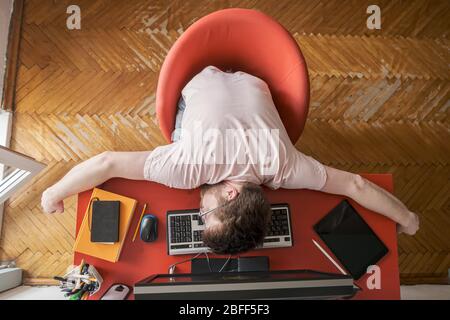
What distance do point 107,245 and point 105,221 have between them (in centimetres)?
10

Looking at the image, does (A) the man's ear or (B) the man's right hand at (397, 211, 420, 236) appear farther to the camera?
(B) the man's right hand at (397, 211, 420, 236)

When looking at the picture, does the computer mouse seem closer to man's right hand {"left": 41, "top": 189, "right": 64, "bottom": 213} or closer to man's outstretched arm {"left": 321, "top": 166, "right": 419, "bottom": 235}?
man's right hand {"left": 41, "top": 189, "right": 64, "bottom": 213}

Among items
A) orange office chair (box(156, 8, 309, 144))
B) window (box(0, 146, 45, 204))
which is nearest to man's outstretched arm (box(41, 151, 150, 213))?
orange office chair (box(156, 8, 309, 144))

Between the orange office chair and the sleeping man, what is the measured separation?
164mm

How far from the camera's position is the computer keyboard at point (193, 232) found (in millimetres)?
1562

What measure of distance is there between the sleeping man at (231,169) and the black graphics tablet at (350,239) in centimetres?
9

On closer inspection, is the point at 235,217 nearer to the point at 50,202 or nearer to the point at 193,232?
the point at 193,232

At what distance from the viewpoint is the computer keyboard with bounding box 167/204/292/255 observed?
61.5 inches

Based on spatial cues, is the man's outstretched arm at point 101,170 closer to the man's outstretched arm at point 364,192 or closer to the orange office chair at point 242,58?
the orange office chair at point 242,58

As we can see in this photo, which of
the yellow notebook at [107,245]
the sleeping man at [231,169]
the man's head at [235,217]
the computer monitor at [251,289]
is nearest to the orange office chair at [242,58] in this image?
the sleeping man at [231,169]

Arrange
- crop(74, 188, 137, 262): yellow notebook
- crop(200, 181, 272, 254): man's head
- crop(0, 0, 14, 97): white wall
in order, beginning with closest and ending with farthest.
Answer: crop(200, 181, 272, 254): man's head, crop(74, 188, 137, 262): yellow notebook, crop(0, 0, 14, 97): white wall
